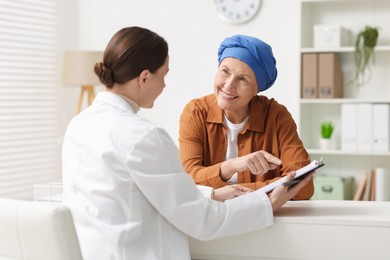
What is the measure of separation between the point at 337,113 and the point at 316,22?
680 mm

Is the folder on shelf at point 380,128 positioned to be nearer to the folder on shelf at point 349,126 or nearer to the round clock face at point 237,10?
the folder on shelf at point 349,126

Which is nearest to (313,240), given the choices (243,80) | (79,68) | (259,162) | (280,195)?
(280,195)

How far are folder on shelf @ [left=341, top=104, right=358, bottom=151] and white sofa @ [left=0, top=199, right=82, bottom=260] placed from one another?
328cm

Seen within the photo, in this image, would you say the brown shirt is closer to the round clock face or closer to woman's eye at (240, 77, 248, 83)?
woman's eye at (240, 77, 248, 83)

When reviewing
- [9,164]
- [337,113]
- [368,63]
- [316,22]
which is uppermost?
[316,22]

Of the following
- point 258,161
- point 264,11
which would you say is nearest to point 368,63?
point 264,11

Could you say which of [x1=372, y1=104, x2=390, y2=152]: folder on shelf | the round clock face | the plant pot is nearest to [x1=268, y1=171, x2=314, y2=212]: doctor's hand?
[x1=372, y1=104, x2=390, y2=152]: folder on shelf

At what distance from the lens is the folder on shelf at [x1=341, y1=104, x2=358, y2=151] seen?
4.68 m

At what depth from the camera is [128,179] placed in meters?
1.75

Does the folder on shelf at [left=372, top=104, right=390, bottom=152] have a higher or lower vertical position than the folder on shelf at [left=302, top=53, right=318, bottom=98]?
lower

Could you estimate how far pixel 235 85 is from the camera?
2590mm

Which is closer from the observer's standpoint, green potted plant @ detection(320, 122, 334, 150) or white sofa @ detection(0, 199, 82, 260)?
white sofa @ detection(0, 199, 82, 260)

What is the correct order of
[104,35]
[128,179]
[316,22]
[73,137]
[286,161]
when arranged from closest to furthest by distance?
[128,179]
[73,137]
[286,161]
[316,22]
[104,35]

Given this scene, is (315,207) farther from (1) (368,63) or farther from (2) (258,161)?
(1) (368,63)
